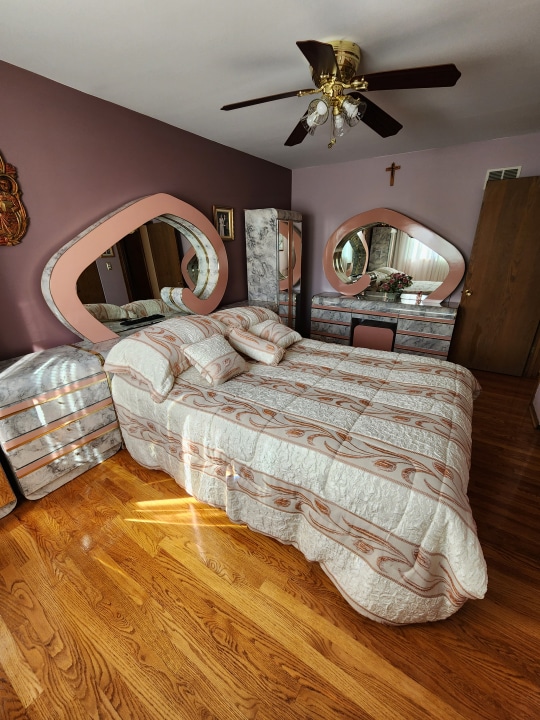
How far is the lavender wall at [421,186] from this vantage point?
116 inches

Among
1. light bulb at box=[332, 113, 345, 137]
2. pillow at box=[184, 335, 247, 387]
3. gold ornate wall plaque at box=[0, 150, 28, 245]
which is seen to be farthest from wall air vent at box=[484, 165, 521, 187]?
gold ornate wall plaque at box=[0, 150, 28, 245]

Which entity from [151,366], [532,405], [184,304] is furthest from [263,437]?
[532,405]

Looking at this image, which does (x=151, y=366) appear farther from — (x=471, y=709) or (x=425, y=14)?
(x=425, y=14)

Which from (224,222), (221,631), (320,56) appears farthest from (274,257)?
(221,631)

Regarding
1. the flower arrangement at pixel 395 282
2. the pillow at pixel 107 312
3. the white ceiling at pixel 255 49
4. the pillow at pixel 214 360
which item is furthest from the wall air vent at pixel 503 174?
the pillow at pixel 107 312

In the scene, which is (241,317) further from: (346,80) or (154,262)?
(346,80)

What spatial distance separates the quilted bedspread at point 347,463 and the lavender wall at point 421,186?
2198 millimetres

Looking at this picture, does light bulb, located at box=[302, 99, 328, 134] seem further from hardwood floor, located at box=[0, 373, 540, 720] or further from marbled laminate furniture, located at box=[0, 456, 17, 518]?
marbled laminate furniture, located at box=[0, 456, 17, 518]

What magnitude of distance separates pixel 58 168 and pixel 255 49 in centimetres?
135

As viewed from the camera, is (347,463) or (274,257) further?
(274,257)

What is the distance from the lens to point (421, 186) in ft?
10.9

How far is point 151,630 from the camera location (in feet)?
3.93

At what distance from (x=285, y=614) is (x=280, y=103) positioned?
290 cm

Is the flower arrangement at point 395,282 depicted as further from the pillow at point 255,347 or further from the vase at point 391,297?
the pillow at point 255,347
